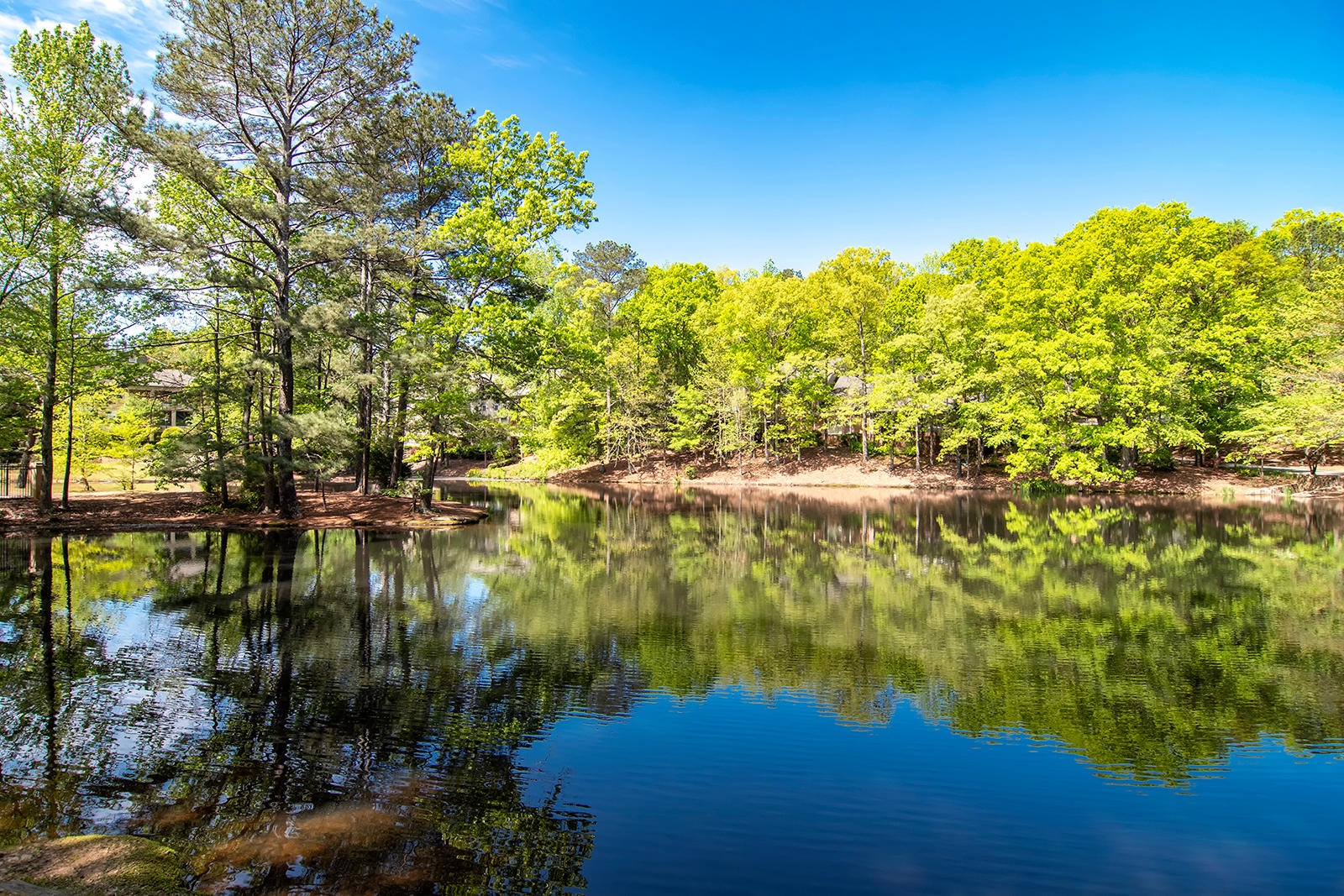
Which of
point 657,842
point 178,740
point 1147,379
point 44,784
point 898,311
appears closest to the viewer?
point 657,842

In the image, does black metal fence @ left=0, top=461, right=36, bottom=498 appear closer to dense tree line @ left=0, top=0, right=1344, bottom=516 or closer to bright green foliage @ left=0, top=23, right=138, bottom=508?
dense tree line @ left=0, top=0, right=1344, bottom=516

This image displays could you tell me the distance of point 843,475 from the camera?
4119cm

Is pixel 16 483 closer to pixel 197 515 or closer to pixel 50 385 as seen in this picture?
pixel 50 385

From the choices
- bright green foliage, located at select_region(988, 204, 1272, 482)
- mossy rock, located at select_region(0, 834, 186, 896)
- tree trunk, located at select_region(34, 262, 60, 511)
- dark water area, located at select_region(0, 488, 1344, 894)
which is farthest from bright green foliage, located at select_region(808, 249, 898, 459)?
mossy rock, located at select_region(0, 834, 186, 896)

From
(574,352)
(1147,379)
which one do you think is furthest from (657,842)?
(1147,379)

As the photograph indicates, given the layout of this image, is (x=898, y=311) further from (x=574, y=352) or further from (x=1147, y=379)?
(x=574, y=352)

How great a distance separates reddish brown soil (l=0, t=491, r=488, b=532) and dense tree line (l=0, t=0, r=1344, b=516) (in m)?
0.95

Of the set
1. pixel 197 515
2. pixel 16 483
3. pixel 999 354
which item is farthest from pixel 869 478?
A: pixel 16 483

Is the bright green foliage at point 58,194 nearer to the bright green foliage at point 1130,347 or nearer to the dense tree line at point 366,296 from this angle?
the dense tree line at point 366,296

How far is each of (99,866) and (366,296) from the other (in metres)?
21.3

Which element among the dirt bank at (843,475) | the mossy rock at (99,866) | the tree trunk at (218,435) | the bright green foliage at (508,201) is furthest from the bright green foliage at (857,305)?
the mossy rock at (99,866)

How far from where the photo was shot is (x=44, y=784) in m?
4.76

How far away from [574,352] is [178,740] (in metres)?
18.0

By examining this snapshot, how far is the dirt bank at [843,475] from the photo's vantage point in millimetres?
32062
